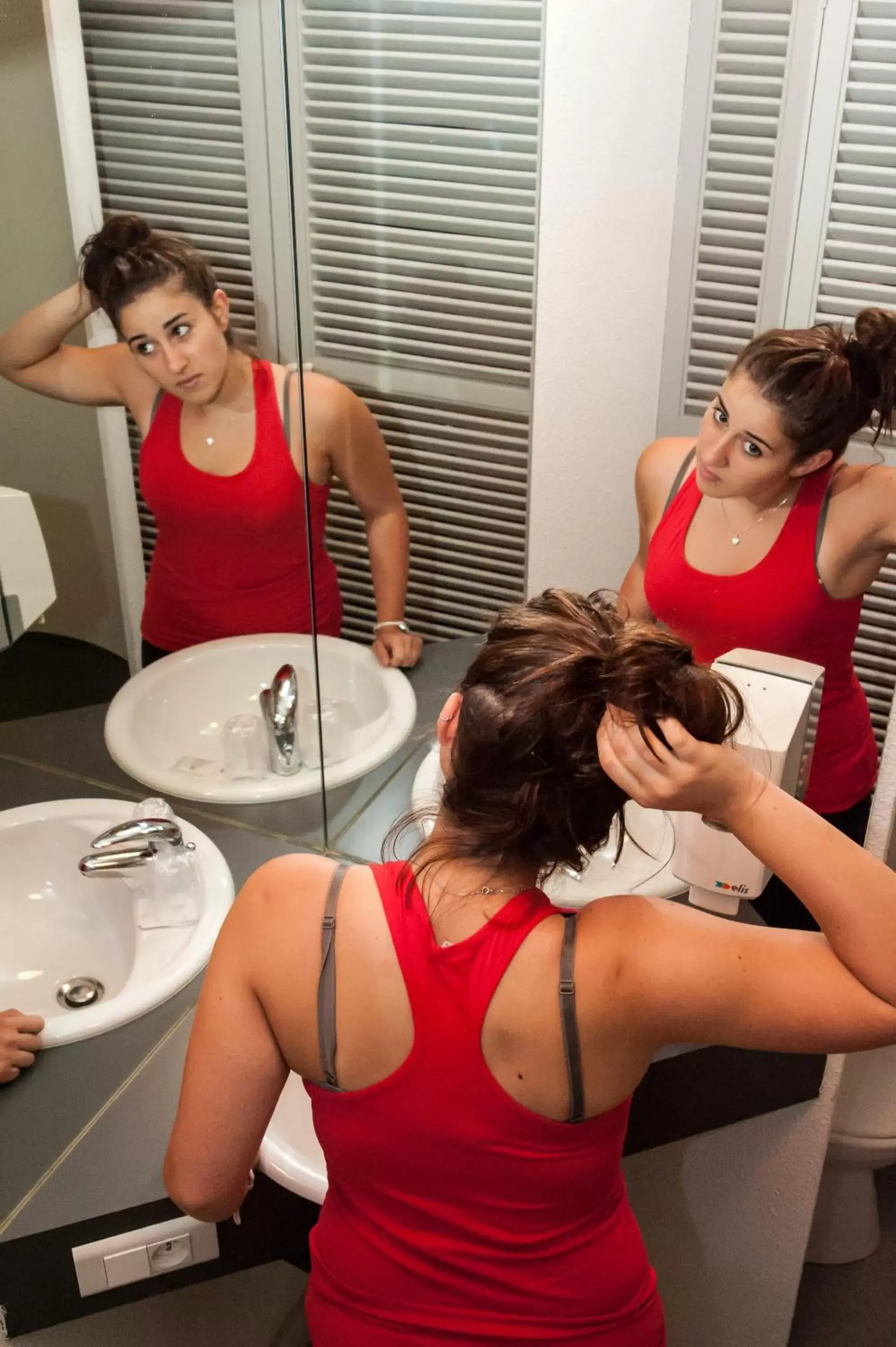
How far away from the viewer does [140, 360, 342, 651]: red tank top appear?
148 centimetres

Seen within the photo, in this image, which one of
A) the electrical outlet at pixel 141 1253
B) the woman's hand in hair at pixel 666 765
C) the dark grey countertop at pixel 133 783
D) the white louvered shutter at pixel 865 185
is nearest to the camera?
the woman's hand in hair at pixel 666 765

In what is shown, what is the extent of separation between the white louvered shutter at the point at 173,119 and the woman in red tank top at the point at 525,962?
69cm

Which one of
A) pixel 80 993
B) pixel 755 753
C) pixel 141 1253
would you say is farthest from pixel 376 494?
pixel 141 1253

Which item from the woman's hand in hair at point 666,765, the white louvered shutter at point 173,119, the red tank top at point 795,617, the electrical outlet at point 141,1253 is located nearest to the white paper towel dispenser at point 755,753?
the red tank top at point 795,617

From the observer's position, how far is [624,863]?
1.59m

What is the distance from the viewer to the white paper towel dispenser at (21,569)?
1.44 m

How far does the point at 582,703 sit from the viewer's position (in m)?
0.89

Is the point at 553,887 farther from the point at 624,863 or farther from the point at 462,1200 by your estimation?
the point at 462,1200

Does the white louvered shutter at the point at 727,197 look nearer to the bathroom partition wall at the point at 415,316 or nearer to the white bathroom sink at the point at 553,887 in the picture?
the bathroom partition wall at the point at 415,316

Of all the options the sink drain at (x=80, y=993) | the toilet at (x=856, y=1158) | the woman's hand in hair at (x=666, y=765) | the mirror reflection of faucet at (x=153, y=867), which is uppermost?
the woman's hand in hair at (x=666, y=765)

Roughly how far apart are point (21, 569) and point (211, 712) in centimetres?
34

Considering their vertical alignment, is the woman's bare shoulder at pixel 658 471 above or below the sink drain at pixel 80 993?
above

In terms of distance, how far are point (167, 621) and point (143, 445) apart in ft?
0.83

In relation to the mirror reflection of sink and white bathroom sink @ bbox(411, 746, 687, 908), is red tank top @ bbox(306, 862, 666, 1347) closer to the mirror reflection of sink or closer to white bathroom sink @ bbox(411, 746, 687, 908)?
the mirror reflection of sink
